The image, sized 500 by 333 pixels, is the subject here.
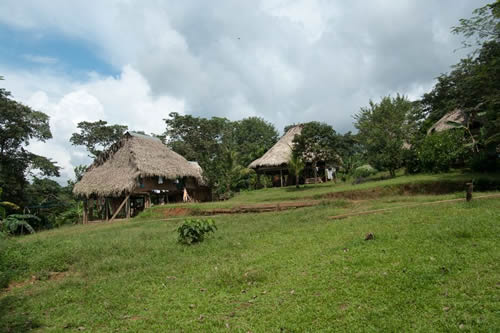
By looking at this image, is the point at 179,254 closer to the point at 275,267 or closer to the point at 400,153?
the point at 275,267

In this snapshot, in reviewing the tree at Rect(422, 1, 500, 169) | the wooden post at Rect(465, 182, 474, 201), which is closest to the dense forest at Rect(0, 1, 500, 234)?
the tree at Rect(422, 1, 500, 169)

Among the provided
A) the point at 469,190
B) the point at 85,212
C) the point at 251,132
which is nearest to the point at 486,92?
the point at 469,190

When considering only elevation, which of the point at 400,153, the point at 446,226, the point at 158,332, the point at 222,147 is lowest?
the point at 158,332

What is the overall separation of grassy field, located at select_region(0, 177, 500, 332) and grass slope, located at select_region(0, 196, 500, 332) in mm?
20

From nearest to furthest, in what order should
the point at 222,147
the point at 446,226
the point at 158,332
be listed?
the point at 158,332 < the point at 446,226 < the point at 222,147

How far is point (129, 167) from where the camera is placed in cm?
2175

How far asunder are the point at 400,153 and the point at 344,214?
34.7ft

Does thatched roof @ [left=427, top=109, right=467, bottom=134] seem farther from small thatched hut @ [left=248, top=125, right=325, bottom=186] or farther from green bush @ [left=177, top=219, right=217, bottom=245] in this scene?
green bush @ [left=177, top=219, right=217, bottom=245]

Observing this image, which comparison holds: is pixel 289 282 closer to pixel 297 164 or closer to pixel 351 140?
pixel 297 164

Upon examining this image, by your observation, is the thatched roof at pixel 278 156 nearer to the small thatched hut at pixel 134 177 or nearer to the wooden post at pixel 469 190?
the small thatched hut at pixel 134 177

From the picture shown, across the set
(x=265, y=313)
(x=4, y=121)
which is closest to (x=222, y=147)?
(x=4, y=121)

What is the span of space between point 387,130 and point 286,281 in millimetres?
22554

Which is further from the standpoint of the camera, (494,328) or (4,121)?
(4,121)

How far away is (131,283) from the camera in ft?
18.9
